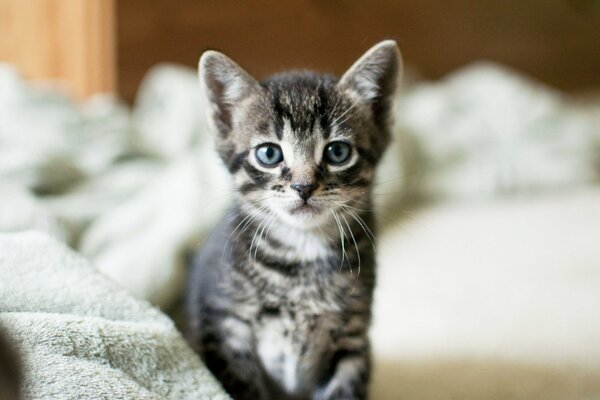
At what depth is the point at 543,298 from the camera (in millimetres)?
1760

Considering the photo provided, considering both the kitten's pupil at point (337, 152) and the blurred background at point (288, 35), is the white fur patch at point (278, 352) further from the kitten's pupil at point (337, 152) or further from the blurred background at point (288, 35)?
the blurred background at point (288, 35)

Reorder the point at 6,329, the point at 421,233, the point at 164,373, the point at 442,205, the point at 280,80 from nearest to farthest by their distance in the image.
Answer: the point at 6,329
the point at 164,373
the point at 280,80
the point at 421,233
the point at 442,205

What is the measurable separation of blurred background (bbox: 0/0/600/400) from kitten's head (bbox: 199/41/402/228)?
1.23 feet

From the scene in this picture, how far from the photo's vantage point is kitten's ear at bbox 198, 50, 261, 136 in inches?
47.7

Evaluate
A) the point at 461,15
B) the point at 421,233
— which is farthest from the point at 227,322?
the point at 461,15

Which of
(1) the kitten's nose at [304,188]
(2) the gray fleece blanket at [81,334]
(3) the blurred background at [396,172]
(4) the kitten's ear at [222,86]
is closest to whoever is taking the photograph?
(2) the gray fleece blanket at [81,334]

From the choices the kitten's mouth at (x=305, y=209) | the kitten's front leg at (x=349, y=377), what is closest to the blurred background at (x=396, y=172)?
the kitten's front leg at (x=349, y=377)

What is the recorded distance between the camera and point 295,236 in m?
1.23

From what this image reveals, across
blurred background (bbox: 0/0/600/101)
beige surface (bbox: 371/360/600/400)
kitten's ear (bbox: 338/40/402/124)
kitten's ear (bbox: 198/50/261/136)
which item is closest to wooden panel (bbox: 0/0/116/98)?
blurred background (bbox: 0/0/600/101)

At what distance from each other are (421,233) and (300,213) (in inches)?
43.6

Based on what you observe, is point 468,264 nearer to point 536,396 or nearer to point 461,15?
point 536,396

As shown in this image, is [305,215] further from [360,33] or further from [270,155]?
[360,33]

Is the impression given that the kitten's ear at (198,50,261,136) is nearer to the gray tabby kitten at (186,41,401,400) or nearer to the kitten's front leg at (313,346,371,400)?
the gray tabby kitten at (186,41,401,400)

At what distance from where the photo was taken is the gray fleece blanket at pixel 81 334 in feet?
2.70
